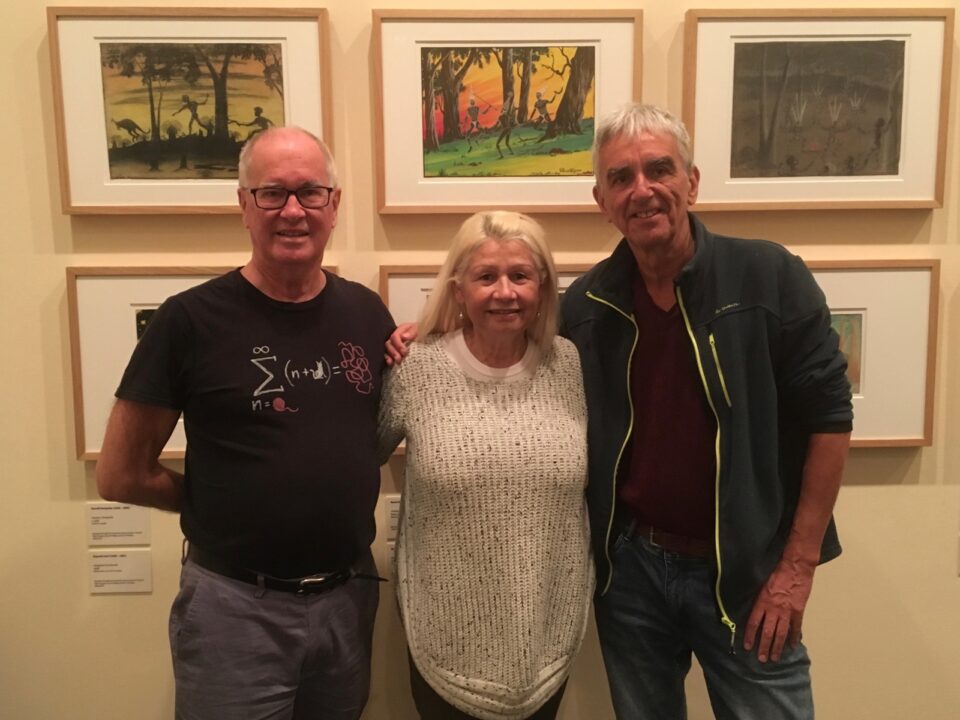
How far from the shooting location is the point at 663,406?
122 centimetres

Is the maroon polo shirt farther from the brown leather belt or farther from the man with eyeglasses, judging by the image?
the man with eyeglasses

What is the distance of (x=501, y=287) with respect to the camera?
1.22 metres

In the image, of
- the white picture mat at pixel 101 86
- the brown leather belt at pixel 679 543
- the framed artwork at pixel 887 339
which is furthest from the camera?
the framed artwork at pixel 887 339

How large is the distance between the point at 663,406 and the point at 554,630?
440 mm

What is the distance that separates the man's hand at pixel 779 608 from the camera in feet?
3.91

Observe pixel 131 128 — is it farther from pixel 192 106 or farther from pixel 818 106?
pixel 818 106

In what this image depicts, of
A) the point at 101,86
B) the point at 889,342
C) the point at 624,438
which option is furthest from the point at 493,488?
the point at 101,86

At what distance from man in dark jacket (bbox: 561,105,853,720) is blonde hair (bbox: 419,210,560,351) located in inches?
3.2

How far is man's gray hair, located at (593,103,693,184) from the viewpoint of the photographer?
117 centimetres

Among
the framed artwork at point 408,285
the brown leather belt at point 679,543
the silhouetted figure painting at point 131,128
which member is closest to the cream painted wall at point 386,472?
the framed artwork at point 408,285

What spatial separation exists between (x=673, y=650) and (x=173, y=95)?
5.05 ft

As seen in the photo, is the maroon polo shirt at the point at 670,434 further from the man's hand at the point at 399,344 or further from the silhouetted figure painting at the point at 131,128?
the silhouetted figure painting at the point at 131,128

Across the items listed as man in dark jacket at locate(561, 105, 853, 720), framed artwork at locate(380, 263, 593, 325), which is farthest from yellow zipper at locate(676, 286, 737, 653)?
framed artwork at locate(380, 263, 593, 325)

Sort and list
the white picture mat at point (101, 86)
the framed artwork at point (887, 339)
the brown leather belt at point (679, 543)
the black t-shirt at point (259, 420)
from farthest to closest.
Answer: the framed artwork at point (887, 339), the white picture mat at point (101, 86), the brown leather belt at point (679, 543), the black t-shirt at point (259, 420)
